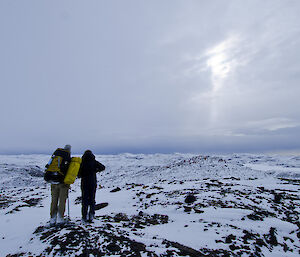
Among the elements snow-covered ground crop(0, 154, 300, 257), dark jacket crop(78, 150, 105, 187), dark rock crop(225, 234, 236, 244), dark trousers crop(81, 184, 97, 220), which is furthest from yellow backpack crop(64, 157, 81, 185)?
dark rock crop(225, 234, 236, 244)

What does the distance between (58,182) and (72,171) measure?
62cm

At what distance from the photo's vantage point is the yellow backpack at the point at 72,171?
7.17 m

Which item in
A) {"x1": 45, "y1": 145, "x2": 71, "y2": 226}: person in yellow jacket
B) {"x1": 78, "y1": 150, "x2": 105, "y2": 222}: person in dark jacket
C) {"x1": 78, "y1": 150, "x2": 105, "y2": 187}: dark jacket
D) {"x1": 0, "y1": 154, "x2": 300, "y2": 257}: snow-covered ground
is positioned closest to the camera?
{"x1": 0, "y1": 154, "x2": 300, "y2": 257}: snow-covered ground

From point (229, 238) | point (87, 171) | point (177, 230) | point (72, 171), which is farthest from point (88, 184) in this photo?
point (229, 238)

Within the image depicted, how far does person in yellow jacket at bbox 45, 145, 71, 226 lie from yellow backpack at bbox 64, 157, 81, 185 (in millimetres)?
151

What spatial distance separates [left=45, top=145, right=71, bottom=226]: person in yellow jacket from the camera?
7.08m

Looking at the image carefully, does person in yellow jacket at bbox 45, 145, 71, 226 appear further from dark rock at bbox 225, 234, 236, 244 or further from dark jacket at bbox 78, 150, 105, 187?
dark rock at bbox 225, 234, 236, 244

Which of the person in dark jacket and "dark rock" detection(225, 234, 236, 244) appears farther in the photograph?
the person in dark jacket

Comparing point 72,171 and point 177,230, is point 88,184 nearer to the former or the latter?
point 72,171

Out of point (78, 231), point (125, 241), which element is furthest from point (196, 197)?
point (78, 231)

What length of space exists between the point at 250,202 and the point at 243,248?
210 inches

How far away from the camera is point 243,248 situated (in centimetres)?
623

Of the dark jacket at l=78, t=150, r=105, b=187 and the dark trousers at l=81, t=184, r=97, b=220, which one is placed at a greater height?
the dark jacket at l=78, t=150, r=105, b=187

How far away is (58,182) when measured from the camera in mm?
7133
